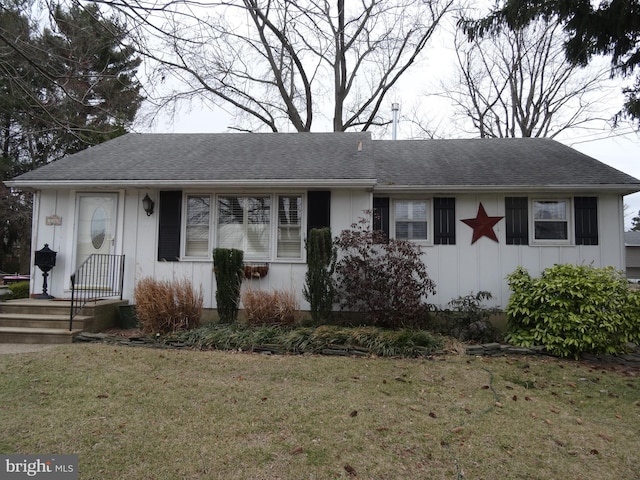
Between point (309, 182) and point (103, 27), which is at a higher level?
point (103, 27)

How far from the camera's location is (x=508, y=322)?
6680 mm

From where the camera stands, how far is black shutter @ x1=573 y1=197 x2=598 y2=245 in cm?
771

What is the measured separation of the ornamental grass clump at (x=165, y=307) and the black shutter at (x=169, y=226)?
40.3 inches

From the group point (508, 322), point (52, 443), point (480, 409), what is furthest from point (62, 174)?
point (508, 322)

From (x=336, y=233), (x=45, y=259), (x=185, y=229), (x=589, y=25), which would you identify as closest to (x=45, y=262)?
(x=45, y=259)

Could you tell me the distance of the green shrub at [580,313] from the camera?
5.83 meters

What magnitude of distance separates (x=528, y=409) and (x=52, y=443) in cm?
444

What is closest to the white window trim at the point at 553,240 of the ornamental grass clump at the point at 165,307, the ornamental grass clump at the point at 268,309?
the ornamental grass clump at the point at 268,309

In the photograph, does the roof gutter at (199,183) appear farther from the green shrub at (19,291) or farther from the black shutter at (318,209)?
the green shrub at (19,291)

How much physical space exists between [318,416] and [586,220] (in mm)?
7109

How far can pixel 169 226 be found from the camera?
766cm

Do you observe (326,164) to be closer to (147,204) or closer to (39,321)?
(147,204)

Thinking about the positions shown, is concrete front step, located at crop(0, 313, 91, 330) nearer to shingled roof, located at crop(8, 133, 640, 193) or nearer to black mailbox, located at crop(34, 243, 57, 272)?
black mailbox, located at crop(34, 243, 57, 272)

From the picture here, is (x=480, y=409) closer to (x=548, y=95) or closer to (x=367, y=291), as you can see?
(x=367, y=291)
